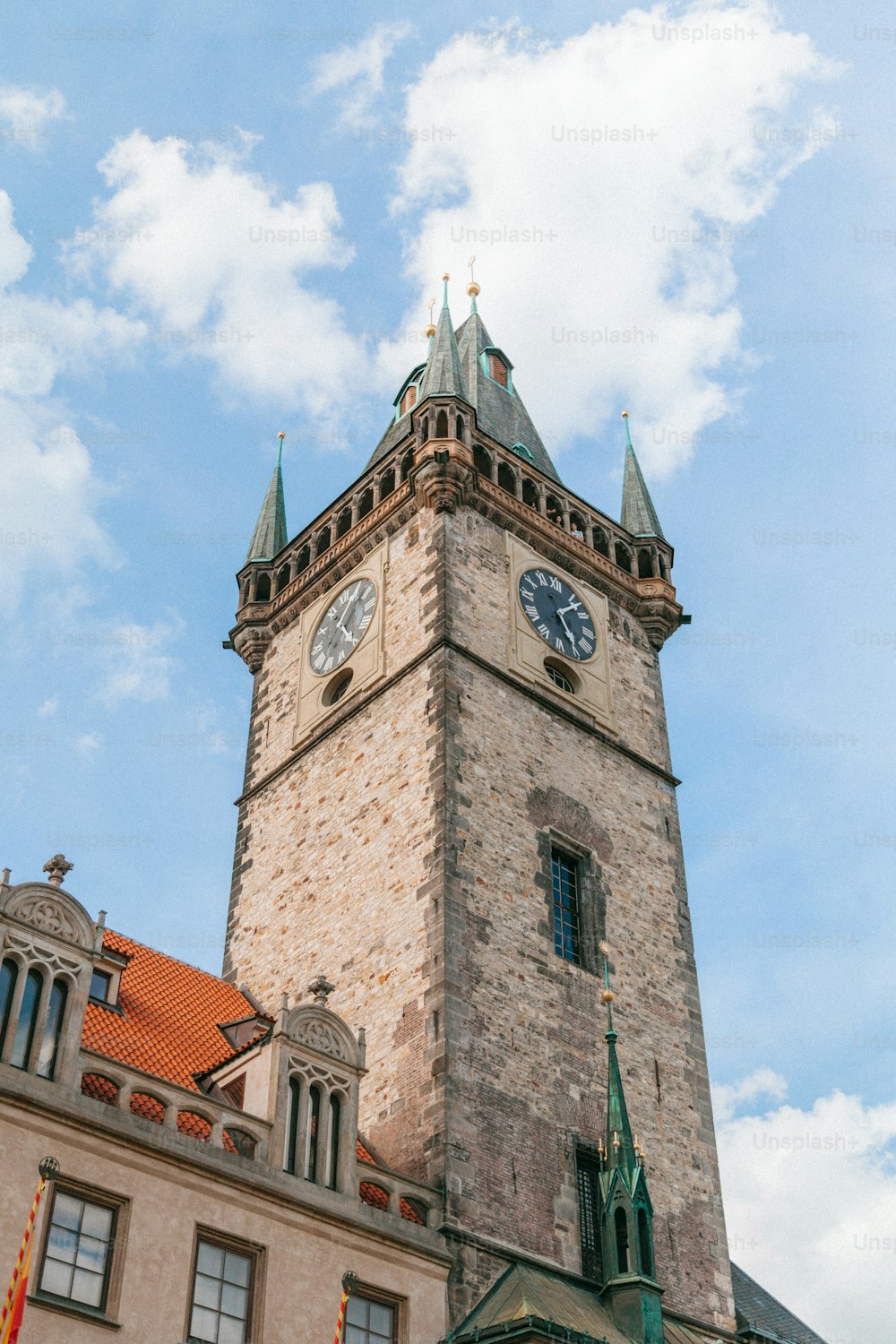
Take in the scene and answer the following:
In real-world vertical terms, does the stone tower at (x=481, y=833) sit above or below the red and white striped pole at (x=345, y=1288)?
above

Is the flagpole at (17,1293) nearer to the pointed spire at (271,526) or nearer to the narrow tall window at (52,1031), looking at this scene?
the narrow tall window at (52,1031)

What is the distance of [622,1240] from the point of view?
19.7m

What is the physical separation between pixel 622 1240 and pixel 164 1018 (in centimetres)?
657

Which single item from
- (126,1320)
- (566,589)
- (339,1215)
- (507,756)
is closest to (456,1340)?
(339,1215)

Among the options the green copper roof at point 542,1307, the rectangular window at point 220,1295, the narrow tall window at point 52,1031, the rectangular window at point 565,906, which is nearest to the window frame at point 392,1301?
the green copper roof at point 542,1307

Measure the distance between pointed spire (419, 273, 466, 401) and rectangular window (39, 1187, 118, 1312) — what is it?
17.5 m

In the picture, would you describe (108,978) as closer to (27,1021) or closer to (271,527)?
(27,1021)

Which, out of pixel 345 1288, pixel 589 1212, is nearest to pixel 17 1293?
pixel 345 1288

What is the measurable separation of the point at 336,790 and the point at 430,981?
209 inches

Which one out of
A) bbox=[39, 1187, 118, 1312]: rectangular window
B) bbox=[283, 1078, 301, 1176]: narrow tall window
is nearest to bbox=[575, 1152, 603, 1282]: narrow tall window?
bbox=[283, 1078, 301, 1176]: narrow tall window

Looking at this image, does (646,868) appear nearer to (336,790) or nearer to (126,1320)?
(336,790)

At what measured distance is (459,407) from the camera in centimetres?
2928

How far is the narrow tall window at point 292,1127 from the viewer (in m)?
17.9

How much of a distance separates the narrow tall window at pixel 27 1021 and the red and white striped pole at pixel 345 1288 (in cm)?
433
